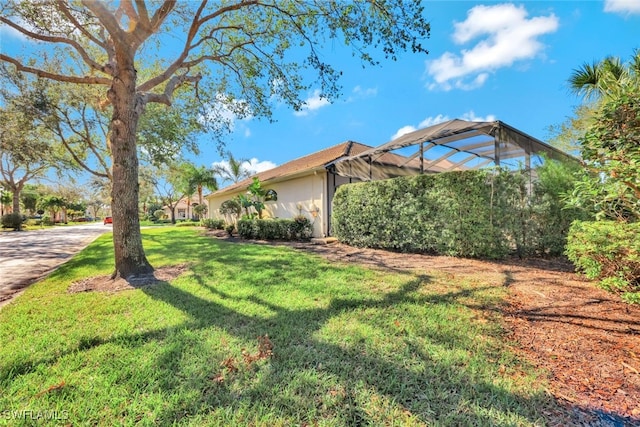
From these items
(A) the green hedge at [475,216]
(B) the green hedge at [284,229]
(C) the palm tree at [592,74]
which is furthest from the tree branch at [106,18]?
(C) the palm tree at [592,74]

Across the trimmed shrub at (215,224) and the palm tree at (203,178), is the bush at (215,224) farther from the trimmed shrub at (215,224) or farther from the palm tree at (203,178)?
the palm tree at (203,178)

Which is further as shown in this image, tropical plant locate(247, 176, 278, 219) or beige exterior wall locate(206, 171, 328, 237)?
Answer: tropical plant locate(247, 176, 278, 219)

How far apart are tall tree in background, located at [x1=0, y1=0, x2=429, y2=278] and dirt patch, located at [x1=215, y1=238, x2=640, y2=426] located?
5725 millimetres

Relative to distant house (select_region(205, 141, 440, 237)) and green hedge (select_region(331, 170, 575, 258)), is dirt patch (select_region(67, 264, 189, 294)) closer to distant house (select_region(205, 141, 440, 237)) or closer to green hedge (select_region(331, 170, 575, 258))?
green hedge (select_region(331, 170, 575, 258))

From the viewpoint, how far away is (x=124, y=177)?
580 centimetres

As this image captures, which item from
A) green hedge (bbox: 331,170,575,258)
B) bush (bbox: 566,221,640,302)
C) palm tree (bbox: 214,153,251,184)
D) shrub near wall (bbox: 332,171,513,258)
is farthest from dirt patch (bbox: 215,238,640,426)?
palm tree (bbox: 214,153,251,184)

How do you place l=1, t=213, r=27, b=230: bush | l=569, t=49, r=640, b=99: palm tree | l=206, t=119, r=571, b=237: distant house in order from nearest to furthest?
l=206, t=119, r=571, b=237: distant house
l=569, t=49, r=640, b=99: palm tree
l=1, t=213, r=27, b=230: bush

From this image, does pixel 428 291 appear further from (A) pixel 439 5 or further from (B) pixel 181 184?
(B) pixel 181 184

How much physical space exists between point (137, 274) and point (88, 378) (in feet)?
13.1

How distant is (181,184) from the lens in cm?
3466

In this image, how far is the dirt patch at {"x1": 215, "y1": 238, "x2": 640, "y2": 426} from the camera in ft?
6.95

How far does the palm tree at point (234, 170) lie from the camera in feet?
98.1

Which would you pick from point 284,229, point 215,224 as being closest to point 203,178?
point 215,224

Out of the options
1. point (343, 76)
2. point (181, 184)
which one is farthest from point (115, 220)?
point (181, 184)
